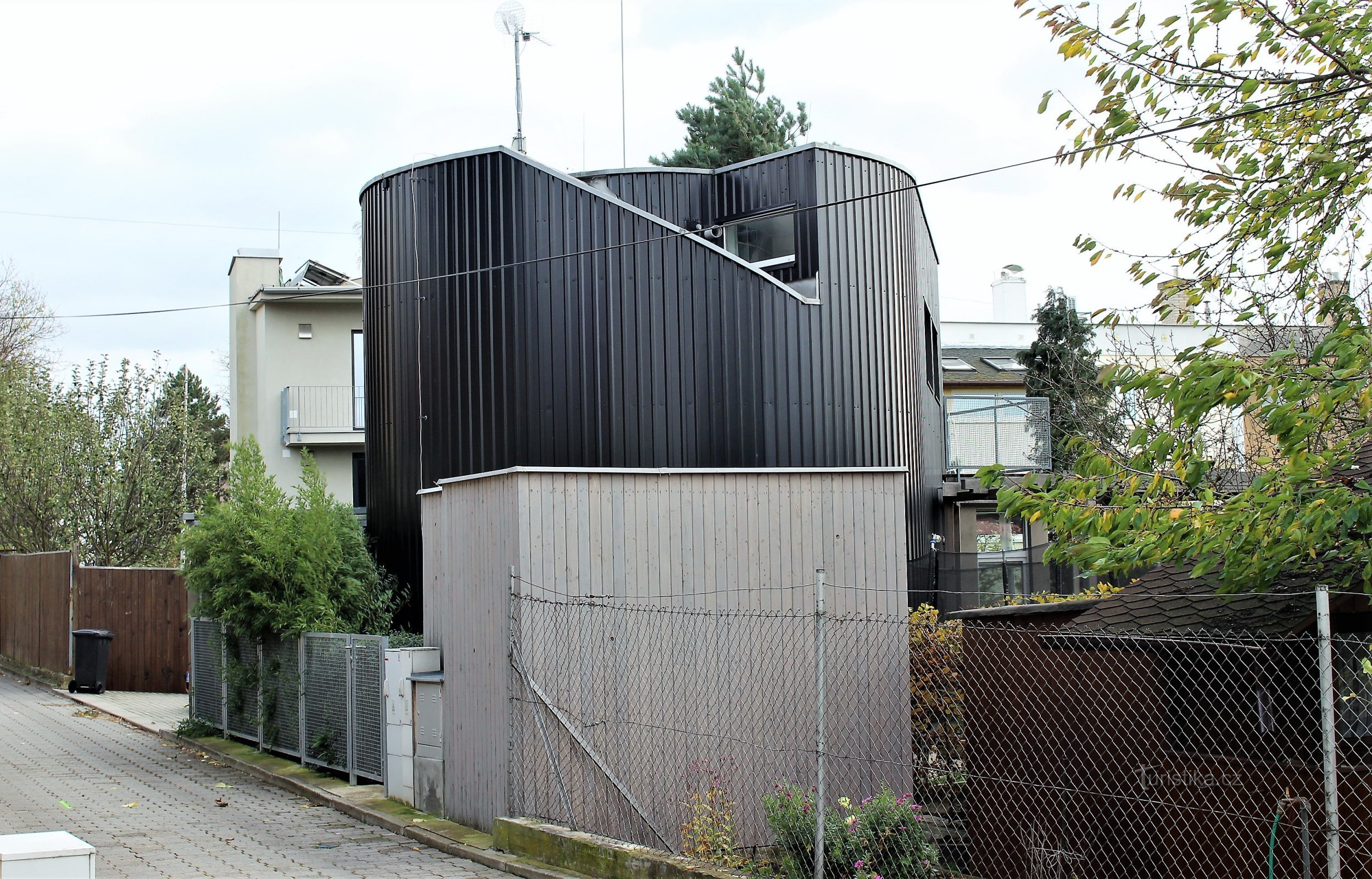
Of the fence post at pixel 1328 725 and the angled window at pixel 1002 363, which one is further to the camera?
the angled window at pixel 1002 363

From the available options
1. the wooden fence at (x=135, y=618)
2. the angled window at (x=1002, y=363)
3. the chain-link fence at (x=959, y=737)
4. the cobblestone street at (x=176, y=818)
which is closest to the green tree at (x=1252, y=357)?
the chain-link fence at (x=959, y=737)

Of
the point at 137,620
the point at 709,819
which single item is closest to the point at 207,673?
the point at 137,620

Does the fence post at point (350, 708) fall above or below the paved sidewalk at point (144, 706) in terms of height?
above

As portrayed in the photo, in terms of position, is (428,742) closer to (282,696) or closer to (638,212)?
(282,696)

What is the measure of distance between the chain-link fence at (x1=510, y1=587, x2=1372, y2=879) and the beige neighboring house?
18415mm

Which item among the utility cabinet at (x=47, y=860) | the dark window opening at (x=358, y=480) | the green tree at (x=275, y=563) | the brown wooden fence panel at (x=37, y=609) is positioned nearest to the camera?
the utility cabinet at (x=47, y=860)

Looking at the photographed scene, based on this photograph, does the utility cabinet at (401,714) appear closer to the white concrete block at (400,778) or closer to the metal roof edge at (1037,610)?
the white concrete block at (400,778)

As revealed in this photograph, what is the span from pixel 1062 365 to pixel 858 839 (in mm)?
18303

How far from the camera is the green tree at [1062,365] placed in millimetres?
23094

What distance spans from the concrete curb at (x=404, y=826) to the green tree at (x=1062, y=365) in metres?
14.7

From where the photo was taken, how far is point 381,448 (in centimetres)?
1631

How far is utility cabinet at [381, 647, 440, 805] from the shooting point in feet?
35.0

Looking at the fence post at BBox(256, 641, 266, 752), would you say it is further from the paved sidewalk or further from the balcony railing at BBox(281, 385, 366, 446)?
the balcony railing at BBox(281, 385, 366, 446)

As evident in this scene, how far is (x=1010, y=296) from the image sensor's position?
43.6 meters
